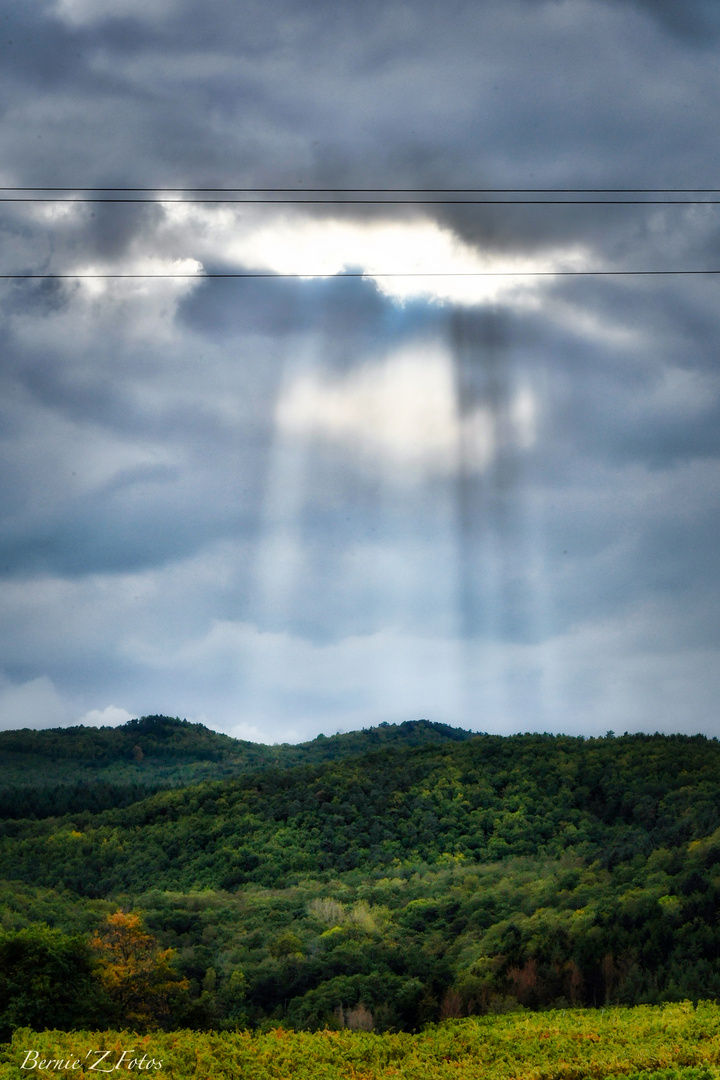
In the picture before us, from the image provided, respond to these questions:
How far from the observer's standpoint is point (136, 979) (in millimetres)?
31766

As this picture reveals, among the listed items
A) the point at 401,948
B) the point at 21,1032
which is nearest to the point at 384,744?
the point at 401,948

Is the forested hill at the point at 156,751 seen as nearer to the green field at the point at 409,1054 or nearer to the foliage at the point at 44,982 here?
the foliage at the point at 44,982

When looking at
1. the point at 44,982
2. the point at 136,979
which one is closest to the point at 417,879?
the point at 136,979

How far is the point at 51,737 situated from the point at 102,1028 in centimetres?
13954

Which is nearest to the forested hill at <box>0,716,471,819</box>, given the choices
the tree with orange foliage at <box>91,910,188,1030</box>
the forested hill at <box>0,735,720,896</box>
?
the forested hill at <box>0,735,720,896</box>

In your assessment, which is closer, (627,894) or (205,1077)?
(205,1077)

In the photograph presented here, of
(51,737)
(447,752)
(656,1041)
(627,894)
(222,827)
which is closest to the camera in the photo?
(656,1041)

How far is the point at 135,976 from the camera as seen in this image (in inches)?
1249

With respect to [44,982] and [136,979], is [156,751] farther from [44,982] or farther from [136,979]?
[44,982]

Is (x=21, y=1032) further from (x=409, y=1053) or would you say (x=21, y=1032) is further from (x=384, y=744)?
(x=384, y=744)

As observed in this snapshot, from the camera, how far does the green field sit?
15.9 m

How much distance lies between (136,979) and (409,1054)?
16.8 metres

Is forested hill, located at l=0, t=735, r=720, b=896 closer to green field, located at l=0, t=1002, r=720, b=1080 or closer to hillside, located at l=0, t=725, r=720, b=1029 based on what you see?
hillside, located at l=0, t=725, r=720, b=1029

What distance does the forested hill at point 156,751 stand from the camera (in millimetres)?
142375
